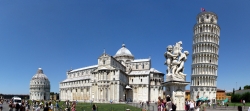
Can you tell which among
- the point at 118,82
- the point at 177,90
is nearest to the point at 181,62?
the point at 177,90

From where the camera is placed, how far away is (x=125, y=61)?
11156 centimetres

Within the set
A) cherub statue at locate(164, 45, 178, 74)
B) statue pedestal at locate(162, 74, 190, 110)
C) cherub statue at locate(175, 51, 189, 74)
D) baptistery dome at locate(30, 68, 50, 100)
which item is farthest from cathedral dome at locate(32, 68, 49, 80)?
statue pedestal at locate(162, 74, 190, 110)

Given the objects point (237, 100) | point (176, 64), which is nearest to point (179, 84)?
point (176, 64)

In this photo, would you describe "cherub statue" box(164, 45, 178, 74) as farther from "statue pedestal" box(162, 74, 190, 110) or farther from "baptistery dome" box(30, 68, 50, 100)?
"baptistery dome" box(30, 68, 50, 100)

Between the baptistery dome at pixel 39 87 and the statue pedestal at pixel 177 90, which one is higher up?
the statue pedestal at pixel 177 90

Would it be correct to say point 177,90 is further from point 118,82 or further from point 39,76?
point 39,76

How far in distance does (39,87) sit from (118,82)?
102399mm

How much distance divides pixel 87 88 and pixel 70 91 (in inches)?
663

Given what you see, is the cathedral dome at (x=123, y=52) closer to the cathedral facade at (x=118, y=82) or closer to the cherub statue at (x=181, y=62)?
the cathedral facade at (x=118, y=82)

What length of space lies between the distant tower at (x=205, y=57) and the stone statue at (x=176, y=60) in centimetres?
7074

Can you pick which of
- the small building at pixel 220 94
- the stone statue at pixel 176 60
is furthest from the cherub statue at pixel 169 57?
the small building at pixel 220 94

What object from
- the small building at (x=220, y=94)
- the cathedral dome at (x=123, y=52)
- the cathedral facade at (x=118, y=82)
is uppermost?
the cathedral dome at (x=123, y=52)

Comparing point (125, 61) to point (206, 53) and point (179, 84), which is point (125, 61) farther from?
point (179, 84)

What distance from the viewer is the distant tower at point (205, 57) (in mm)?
85312
